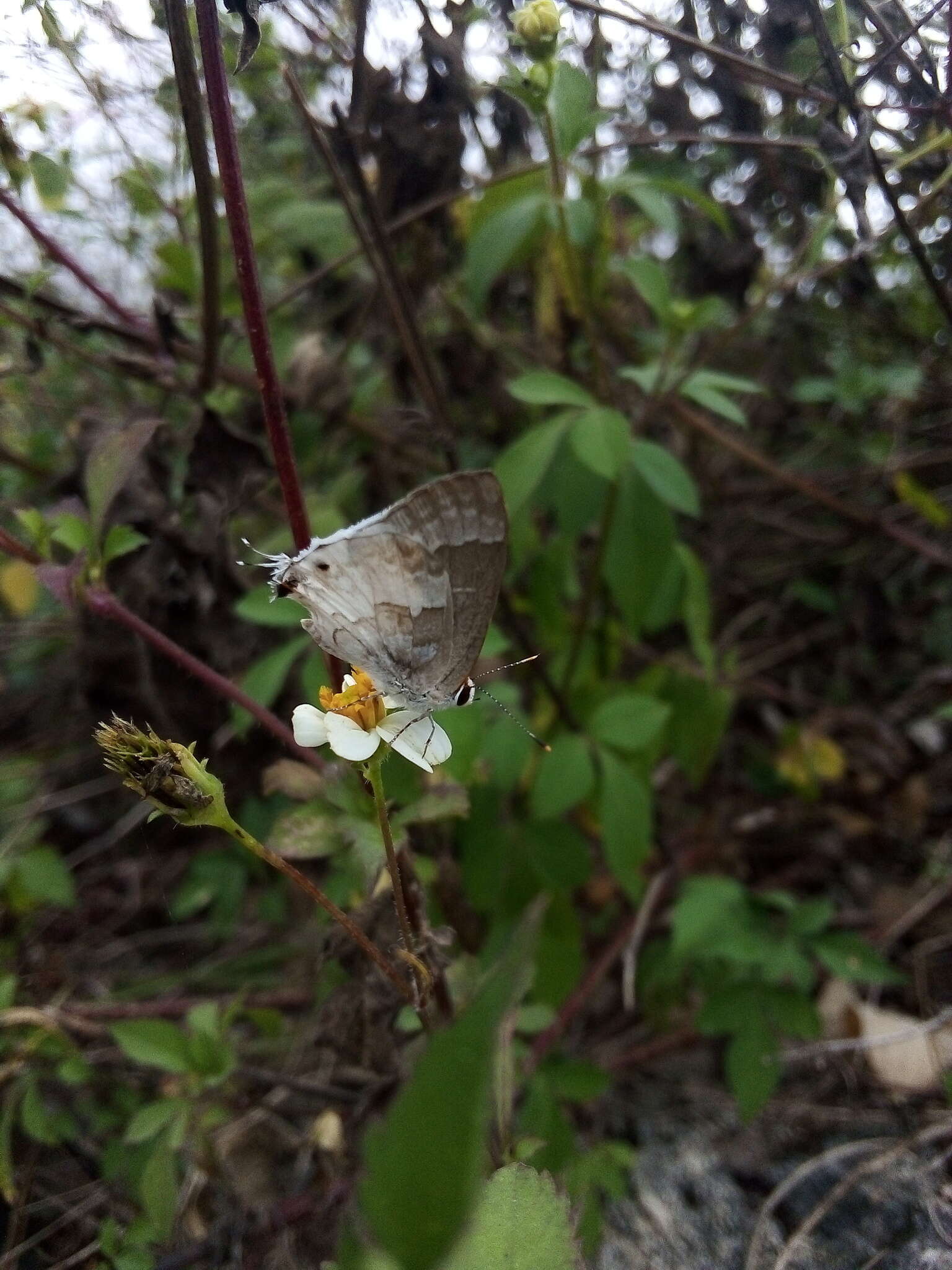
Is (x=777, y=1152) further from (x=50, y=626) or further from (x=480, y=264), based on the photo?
(x=50, y=626)

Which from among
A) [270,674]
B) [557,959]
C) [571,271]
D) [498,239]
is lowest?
[557,959]

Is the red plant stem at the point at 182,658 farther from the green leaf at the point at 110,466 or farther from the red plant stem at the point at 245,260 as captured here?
the red plant stem at the point at 245,260

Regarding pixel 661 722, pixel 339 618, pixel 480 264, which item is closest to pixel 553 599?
pixel 661 722

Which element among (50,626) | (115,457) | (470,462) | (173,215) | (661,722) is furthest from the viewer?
(470,462)

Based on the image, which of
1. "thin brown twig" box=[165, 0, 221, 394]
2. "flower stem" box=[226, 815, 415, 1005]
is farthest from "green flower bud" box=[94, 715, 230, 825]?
"thin brown twig" box=[165, 0, 221, 394]

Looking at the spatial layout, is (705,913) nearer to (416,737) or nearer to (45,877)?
(416,737)

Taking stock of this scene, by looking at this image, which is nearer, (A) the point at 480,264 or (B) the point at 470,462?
(A) the point at 480,264

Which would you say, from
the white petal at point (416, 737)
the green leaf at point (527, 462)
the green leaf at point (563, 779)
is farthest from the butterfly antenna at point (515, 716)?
the green leaf at point (527, 462)

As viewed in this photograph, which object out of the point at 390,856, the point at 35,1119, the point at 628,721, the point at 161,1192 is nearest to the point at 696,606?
the point at 628,721
